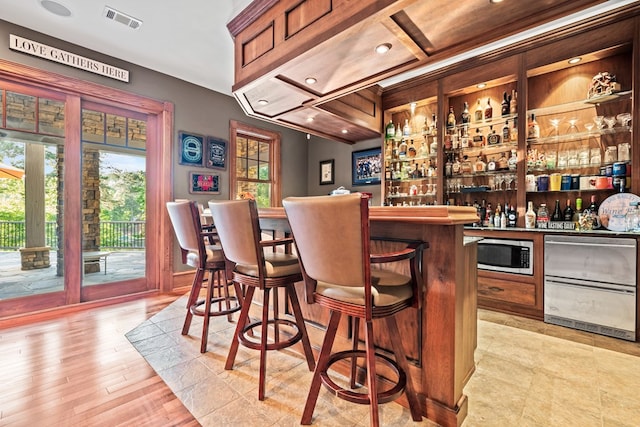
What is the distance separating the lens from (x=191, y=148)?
151 inches

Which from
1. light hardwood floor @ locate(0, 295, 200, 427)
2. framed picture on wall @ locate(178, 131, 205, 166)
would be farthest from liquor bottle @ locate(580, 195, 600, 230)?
framed picture on wall @ locate(178, 131, 205, 166)

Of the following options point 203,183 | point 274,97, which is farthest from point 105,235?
point 274,97

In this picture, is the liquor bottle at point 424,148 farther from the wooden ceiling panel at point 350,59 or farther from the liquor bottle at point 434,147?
the wooden ceiling panel at point 350,59

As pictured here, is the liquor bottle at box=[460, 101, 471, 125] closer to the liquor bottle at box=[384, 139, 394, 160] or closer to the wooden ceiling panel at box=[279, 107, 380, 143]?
the liquor bottle at box=[384, 139, 394, 160]

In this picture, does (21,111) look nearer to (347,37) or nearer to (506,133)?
(347,37)

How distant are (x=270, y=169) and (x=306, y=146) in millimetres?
945

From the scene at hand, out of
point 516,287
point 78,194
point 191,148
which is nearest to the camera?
point 516,287

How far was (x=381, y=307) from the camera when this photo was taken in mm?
1188

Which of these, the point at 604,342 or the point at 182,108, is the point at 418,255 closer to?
the point at 604,342

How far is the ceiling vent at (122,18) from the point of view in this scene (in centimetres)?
246

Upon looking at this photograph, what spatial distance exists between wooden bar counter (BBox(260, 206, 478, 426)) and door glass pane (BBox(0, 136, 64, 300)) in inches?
136

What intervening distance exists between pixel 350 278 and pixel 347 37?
1483 mm

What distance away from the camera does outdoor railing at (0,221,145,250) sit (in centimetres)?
278

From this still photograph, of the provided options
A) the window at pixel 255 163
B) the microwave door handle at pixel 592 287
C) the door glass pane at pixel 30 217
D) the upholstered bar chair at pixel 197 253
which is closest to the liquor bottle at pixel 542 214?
the microwave door handle at pixel 592 287
